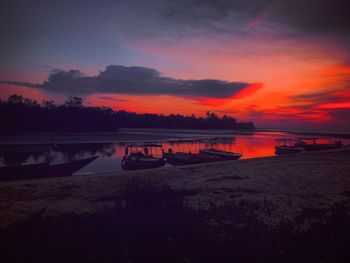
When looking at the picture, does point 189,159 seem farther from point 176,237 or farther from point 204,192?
point 176,237

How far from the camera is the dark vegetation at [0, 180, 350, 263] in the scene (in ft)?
24.1

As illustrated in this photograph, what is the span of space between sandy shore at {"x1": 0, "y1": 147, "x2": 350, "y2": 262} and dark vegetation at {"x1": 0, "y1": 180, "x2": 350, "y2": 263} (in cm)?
3

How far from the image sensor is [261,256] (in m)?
7.19

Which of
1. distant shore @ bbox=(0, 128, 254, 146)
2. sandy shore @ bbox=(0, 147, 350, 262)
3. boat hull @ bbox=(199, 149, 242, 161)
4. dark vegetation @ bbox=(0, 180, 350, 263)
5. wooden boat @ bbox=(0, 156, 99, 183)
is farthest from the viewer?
distant shore @ bbox=(0, 128, 254, 146)

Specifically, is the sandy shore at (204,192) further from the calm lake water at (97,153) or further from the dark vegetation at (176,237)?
the calm lake water at (97,153)

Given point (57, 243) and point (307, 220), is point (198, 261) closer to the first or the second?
point (57, 243)

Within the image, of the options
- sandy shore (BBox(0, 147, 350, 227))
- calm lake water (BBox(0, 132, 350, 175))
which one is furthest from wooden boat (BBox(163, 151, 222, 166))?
sandy shore (BBox(0, 147, 350, 227))

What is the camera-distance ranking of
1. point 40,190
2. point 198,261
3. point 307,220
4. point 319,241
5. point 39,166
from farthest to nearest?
1. point 39,166
2. point 40,190
3. point 307,220
4. point 319,241
5. point 198,261

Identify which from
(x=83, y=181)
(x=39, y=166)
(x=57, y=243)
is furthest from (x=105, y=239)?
(x=39, y=166)

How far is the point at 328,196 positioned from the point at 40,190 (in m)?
17.6

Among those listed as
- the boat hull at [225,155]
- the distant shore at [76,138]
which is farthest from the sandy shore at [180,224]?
the distant shore at [76,138]

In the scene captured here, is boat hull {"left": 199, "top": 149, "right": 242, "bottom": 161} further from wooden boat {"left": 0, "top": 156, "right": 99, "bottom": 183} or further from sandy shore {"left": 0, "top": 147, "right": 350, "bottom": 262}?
sandy shore {"left": 0, "top": 147, "right": 350, "bottom": 262}

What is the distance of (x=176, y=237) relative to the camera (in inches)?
336

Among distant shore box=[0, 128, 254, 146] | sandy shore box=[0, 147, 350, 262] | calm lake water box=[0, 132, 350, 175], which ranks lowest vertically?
calm lake water box=[0, 132, 350, 175]
